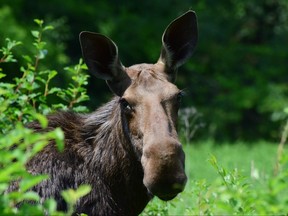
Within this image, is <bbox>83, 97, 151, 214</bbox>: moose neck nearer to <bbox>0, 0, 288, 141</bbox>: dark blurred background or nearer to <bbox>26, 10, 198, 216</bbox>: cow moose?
<bbox>26, 10, 198, 216</bbox>: cow moose

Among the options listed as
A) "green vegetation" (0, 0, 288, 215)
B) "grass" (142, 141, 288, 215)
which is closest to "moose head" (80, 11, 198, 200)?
"grass" (142, 141, 288, 215)

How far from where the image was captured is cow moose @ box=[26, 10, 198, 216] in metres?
5.04

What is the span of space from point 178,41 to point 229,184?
1.80 m

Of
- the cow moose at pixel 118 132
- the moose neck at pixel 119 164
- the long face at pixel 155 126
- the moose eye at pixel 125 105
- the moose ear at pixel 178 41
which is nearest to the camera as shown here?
the long face at pixel 155 126

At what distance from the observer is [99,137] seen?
5.61 metres

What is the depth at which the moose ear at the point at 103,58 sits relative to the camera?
551cm

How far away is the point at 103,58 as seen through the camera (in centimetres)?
570

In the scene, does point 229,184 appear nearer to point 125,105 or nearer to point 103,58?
point 125,105

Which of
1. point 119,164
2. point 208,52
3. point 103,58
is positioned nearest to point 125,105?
point 119,164

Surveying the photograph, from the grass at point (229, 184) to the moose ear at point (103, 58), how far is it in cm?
91

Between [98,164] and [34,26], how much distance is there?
1217 centimetres

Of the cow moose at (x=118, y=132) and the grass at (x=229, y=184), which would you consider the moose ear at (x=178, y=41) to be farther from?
the grass at (x=229, y=184)

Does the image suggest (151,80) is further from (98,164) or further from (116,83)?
(98,164)

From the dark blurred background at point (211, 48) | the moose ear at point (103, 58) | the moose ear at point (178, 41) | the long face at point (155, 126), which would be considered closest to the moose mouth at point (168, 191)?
the long face at point (155, 126)
